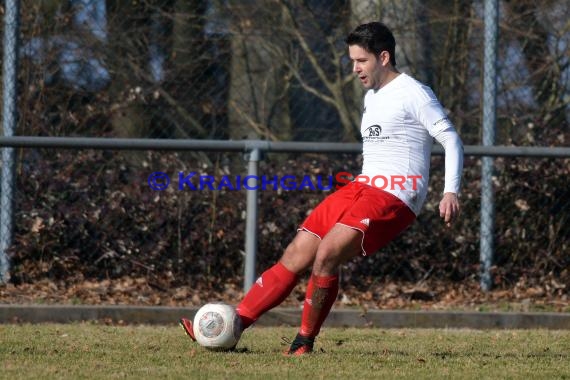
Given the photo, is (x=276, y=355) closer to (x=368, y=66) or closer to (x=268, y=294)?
(x=268, y=294)

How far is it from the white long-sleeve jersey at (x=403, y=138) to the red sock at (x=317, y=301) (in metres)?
0.59

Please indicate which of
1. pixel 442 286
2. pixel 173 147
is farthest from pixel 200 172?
pixel 442 286

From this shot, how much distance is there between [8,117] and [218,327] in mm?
3881

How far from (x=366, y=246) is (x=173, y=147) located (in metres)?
3.28

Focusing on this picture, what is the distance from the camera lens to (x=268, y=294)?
6.75 m

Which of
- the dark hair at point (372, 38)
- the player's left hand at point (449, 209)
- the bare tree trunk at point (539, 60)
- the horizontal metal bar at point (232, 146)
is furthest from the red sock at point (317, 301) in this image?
the bare tree trunk at point (539, 60)

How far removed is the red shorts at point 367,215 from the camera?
6480 mm

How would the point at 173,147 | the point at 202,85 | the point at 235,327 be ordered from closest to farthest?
the point at 235,327
the point at 173,147
the point at 202,85

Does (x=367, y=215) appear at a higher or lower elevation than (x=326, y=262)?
higher

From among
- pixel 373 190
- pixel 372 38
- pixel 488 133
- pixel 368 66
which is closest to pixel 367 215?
pixel 373 190

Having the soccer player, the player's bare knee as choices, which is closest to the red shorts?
the soccer player

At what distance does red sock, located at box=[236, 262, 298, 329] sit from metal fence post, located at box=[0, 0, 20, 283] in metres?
3.51

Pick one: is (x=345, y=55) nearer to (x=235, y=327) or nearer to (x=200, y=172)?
(x=200, y=172)

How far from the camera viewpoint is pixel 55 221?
9.99 metres
